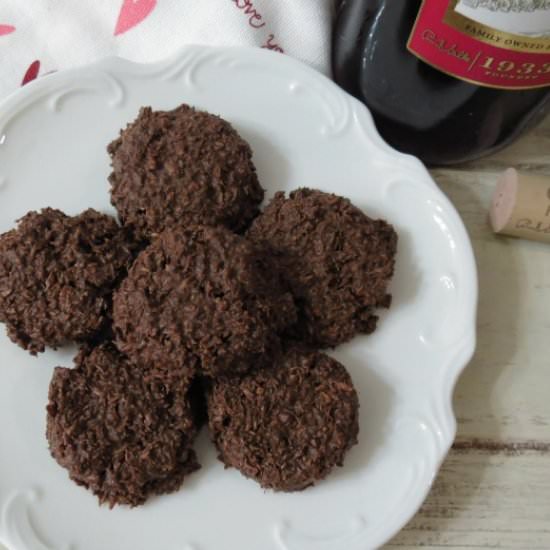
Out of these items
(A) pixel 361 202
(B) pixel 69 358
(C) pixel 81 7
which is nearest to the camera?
(B) pixel 69 358

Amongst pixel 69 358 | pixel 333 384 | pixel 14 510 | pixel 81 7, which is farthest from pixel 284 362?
pixel 81 7

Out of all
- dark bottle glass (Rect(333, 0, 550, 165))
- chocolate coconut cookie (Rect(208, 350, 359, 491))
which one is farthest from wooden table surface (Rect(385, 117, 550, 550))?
chocolate coconut cookie (Rect(208, 350, 359, 491))

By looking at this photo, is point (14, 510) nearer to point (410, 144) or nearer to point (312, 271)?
point (312, 271)

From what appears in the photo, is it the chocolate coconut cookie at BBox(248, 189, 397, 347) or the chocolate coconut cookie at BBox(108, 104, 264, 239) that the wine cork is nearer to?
the chocolate coconut cookie at BBox(248, 189, 397, 347)

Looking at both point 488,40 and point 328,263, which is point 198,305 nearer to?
point 328,263

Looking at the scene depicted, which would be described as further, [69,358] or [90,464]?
[69,358]

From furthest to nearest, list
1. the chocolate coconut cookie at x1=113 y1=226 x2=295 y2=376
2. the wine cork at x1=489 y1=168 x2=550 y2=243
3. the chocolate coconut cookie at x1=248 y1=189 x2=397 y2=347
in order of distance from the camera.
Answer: the wine cork at x1=489 y1=168 x2=550 y2=243 → the chocolate coconut cookie at x1=248 y1=189 x2=397 y2=347 → the chocolate coconut cookie at x1=113 y1=226 x2=295 y2=376

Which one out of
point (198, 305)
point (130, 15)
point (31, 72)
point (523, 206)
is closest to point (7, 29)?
point (31, 72)
